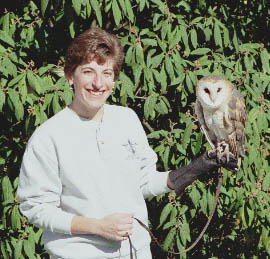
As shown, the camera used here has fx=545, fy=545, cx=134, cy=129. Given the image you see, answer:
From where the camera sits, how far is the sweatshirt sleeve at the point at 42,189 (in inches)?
71.9

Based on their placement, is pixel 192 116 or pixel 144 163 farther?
pixel 192 116

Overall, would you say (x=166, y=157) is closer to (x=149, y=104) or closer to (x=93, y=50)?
(x=149, y=104)

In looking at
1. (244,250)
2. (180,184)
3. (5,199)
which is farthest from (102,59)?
(244,250)

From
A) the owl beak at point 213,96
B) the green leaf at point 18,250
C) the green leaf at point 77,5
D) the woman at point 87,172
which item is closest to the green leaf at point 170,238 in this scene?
the green leaf at point 18,250

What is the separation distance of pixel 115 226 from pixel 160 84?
1524 mm

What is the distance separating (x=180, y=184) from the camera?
2.11m

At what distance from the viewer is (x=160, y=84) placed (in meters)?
3.19

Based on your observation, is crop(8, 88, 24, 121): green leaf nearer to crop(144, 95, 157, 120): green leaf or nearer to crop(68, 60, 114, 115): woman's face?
crop(144, 95, 157, 120): green leaf

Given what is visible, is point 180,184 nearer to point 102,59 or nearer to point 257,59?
point 102,59

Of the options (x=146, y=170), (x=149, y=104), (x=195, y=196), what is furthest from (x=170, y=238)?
(x=146, y=170)

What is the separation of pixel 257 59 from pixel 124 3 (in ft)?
3.34

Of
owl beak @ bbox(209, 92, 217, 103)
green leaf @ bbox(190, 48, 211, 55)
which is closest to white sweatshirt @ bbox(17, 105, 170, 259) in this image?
owl beak @ bbox(209, 92, 217, 103)

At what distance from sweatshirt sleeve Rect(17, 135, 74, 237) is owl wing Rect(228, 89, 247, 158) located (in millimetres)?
1088

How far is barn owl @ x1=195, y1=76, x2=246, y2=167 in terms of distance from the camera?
2595 millimetres
